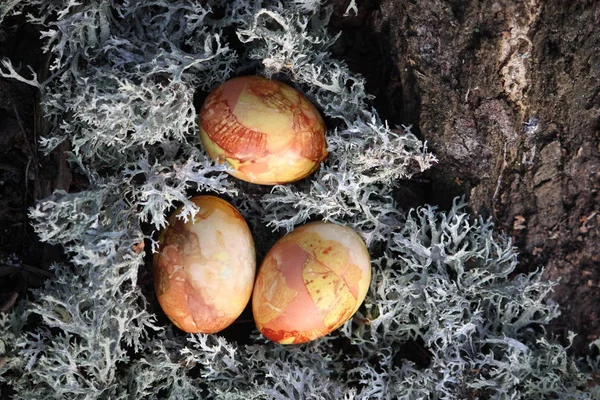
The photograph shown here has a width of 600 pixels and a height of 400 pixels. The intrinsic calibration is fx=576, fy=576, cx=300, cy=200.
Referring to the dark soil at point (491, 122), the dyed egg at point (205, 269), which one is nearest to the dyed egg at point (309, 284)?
the dyed egg at point (205, 269)

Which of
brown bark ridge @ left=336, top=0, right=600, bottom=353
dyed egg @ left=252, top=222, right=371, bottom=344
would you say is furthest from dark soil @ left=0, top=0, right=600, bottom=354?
dyed egg @ left=252, top=222, right=371, bottom=344

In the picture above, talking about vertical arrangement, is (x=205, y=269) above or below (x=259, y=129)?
below

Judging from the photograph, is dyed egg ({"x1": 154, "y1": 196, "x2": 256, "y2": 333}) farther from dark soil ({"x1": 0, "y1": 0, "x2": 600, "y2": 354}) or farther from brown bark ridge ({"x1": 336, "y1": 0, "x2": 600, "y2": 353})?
brown bark ridge ({"x1": 336, "y1": 0, "x2": 600, "y2": 353})

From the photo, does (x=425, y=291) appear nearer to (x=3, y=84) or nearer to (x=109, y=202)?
(x=109, y=202)

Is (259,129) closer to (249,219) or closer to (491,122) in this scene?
(249,219)

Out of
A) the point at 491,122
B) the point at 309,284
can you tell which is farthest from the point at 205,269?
the point at 491,122

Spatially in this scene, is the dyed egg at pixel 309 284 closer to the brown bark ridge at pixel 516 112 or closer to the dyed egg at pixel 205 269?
the dyed egg at pixel 205 269
